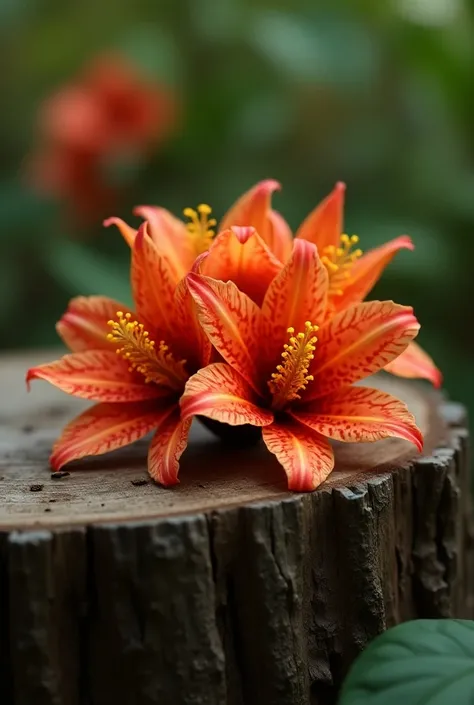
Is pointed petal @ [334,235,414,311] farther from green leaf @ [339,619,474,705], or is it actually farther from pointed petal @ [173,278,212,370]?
green leaf @ [339,619,474,705]

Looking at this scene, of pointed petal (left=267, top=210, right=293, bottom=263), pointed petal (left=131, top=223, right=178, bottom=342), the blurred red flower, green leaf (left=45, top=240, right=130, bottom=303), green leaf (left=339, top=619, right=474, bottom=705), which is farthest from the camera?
the blurred red flower

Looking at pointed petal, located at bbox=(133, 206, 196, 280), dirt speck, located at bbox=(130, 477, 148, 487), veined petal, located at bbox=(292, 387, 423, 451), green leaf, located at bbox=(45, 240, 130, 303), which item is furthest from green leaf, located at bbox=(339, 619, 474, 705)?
green leaf, located at bbox=(45, 240, 130, 303)

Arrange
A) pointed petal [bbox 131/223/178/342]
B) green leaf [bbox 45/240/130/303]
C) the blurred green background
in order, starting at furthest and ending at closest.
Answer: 1. the blurred green background
2. green leaf [bbox 45/240/130/303]
3. pointed petal [bbox 131/223/178/342]

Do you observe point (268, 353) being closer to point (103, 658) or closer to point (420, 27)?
point (103, 658)

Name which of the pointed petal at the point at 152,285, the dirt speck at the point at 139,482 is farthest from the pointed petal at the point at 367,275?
the dirt speck at the point at 139,482

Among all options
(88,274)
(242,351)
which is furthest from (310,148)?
(242,351)

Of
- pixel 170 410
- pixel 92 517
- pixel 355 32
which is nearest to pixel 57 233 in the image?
pixel 355 32

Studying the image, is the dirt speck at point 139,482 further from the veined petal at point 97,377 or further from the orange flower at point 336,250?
the orange flower at point 336,250
